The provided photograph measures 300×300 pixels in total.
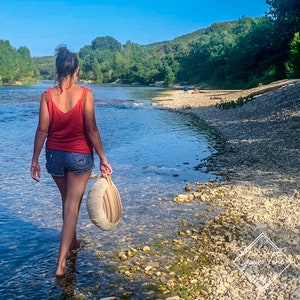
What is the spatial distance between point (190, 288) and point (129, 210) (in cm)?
339

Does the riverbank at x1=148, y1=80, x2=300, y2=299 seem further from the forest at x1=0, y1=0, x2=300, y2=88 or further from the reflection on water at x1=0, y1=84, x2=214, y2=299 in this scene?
the forest at x1=0, y1=0, x2=300, y2=88

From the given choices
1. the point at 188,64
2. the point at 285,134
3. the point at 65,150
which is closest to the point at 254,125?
the point at 285,134

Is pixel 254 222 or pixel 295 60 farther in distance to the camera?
pixel 295 60

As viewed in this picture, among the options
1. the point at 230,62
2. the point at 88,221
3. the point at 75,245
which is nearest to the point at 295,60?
the point at 230,62

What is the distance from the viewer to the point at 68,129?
15.7 feet

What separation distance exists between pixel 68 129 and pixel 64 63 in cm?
78

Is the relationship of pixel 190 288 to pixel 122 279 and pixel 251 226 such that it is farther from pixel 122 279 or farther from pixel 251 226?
pixel 251 226

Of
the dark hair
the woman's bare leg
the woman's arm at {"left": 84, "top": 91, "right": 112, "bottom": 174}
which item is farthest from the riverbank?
the dark hair

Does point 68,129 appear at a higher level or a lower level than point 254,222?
higher

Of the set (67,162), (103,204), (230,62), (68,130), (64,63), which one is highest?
(230,62)

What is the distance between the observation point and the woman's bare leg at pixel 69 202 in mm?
5074

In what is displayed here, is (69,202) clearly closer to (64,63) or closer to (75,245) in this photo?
(75,245)

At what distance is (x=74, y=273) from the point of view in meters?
5.39

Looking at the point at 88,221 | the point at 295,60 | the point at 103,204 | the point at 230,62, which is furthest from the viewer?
the point at 230,62
